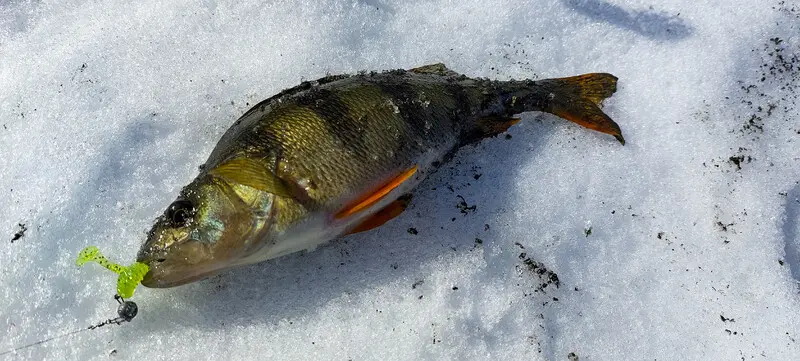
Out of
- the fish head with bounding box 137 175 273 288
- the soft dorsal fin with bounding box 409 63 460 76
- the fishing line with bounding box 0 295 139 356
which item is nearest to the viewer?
the fish head with bounding box 137 175 273 288

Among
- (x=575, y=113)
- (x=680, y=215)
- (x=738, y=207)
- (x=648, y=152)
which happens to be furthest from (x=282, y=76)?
(x=738, y=207)

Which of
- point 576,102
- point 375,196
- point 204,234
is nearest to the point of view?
point 204,234

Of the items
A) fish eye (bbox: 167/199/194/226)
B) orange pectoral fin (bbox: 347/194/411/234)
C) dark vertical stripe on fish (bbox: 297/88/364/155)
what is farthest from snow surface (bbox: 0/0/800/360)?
dark vertical stripe on fish (bbox: 297/88/364/155)

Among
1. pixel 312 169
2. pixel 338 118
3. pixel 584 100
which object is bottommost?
pixel 584 100

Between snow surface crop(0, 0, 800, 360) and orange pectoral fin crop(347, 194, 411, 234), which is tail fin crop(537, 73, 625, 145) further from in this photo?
orange pectoral fin crop(347, 194, 411, 234)

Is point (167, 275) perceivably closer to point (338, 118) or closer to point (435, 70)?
point (338, 118)

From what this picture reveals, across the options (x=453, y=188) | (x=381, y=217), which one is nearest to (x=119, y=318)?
(x=381, y=217)
